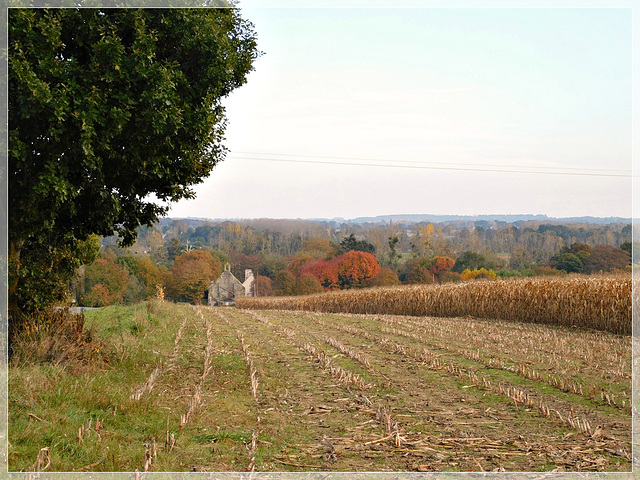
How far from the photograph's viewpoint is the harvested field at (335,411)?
22.8ft

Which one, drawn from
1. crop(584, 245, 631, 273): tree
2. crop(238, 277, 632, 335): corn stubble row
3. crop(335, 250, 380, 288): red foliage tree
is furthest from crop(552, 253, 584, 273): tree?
crop(238, 277, 632, 335): corn stubble row

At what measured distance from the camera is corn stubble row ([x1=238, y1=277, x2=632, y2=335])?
72.3ft

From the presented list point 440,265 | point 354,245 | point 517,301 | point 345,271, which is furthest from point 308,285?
point 517,301

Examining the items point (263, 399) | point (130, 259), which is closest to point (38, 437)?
point (263, 399)

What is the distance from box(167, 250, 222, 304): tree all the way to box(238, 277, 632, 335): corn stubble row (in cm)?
1821

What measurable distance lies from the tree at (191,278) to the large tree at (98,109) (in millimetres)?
45034

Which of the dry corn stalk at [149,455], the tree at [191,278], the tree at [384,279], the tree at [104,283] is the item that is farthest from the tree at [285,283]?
the dry corn stalk at [149,455]

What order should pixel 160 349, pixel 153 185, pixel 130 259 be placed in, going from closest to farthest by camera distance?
pixel 153 185
pixel 160 349
pixel 130 259

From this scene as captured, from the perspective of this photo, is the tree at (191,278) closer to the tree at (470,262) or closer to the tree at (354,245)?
the tree at (354,245)

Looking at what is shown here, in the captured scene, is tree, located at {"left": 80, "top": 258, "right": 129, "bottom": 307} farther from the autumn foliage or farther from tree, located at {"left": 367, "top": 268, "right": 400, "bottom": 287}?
tree, located at {"left": 367, "top": 268, "right": 400, "bottom": 287}

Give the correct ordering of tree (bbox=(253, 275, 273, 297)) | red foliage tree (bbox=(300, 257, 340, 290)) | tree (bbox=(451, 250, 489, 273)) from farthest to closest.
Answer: tree (bbox=(451, 250, 489, 273))
tree (bbox=(253, 275, 273, 297))
red foliage tree (bbox=(300, 257, 340, 290))

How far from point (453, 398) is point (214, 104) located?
23.1 ft

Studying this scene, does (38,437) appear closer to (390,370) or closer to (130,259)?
(390,370)

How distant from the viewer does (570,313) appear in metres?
23.7
